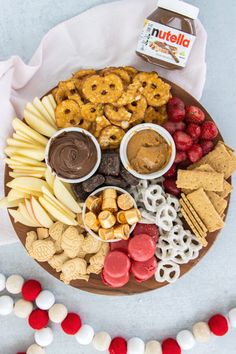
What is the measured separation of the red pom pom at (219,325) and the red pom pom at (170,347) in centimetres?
14

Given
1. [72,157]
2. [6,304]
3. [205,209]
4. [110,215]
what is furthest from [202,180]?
[6,304]

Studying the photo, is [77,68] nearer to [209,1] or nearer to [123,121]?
[123,121]

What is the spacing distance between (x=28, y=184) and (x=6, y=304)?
50 centimetres

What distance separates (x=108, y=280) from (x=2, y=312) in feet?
1.57

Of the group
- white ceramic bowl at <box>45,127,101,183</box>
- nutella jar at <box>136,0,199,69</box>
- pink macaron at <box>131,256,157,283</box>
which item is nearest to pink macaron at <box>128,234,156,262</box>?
pink macaron at <box>131,256,157,283</box>

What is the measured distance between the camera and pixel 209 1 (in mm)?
1756

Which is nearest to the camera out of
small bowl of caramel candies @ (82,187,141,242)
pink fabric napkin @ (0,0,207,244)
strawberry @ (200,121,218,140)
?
small bowl of caramel candies @ (82,187,141,242)

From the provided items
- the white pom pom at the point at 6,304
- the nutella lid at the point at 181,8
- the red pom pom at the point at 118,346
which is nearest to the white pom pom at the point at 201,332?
the red pom pom at the point at 118,346

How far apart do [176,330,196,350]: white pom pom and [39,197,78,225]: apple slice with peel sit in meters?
0.61

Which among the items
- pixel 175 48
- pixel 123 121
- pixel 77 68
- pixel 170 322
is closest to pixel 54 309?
pixel 170 322

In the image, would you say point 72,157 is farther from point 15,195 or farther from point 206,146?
point 206,146

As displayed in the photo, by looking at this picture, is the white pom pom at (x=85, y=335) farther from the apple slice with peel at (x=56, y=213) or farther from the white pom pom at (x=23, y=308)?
the apple slice with peel at (x=56, y=213)

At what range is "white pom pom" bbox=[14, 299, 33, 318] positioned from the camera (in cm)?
176

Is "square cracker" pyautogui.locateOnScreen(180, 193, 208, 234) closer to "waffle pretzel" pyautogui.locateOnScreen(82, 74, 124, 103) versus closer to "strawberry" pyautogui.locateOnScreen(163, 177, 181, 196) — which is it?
"strawberry" pyautogui.locateOnScreen(163, 177, 181, 196)
